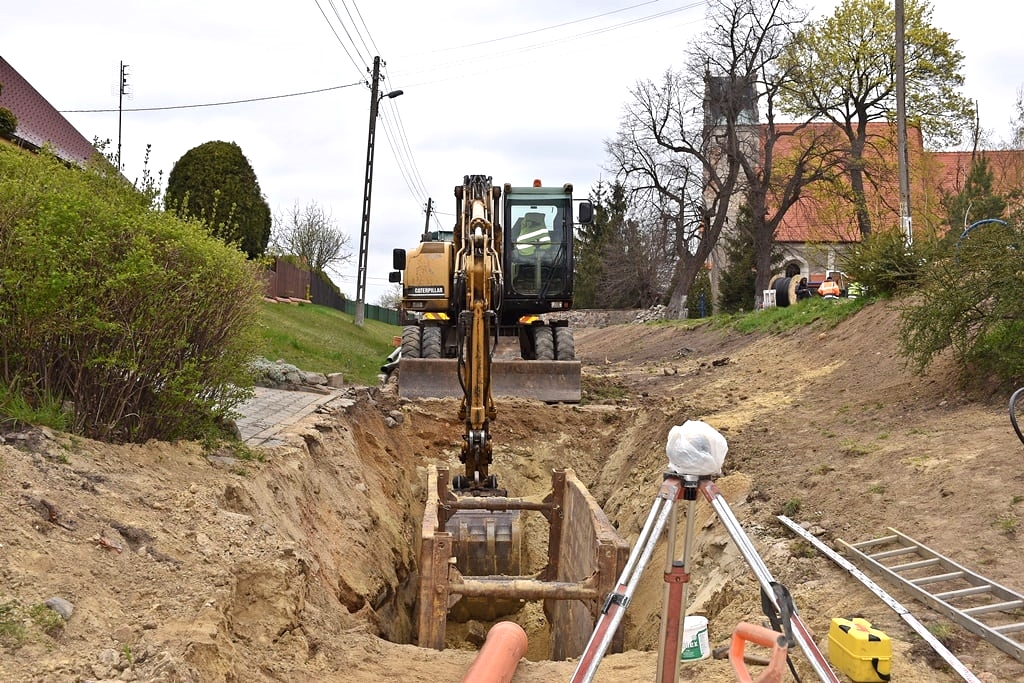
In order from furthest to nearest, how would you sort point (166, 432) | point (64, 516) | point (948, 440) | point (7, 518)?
point (948, 440)
point (166, 432)
point (64, 516)
point (7, 518)

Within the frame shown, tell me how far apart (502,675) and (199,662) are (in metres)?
1.63

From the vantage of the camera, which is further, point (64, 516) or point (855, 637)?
point (64, 516)

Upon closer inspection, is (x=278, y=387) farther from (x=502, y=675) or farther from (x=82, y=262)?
(x=502, y=675)

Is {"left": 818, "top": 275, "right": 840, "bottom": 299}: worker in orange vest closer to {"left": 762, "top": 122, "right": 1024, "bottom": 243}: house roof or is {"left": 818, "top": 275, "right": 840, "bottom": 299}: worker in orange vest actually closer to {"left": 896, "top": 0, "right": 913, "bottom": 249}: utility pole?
{"left": 896, "top": 0, "right": 913, "bottom": 249}: utility pole

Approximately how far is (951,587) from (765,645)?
2474 mm

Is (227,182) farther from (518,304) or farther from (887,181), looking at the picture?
(887,181)

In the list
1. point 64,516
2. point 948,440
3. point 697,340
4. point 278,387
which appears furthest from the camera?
point 697,340

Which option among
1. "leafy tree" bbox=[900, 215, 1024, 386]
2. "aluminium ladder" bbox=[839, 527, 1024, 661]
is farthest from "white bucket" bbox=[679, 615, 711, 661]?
"leafy tree" bbox=[900, 215, 1024, 386]

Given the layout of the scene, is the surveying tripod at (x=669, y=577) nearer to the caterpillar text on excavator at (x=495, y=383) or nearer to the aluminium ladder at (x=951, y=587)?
the aluminium ladder at (x=951, y=587)

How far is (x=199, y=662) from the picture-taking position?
4004 mm

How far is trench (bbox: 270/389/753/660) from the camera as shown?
716cm

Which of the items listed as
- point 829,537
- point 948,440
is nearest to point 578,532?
point 829,537

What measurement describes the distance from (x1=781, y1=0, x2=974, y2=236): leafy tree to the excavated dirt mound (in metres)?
26.1

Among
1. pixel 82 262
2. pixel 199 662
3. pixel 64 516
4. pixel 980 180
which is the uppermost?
pixel 980 180
